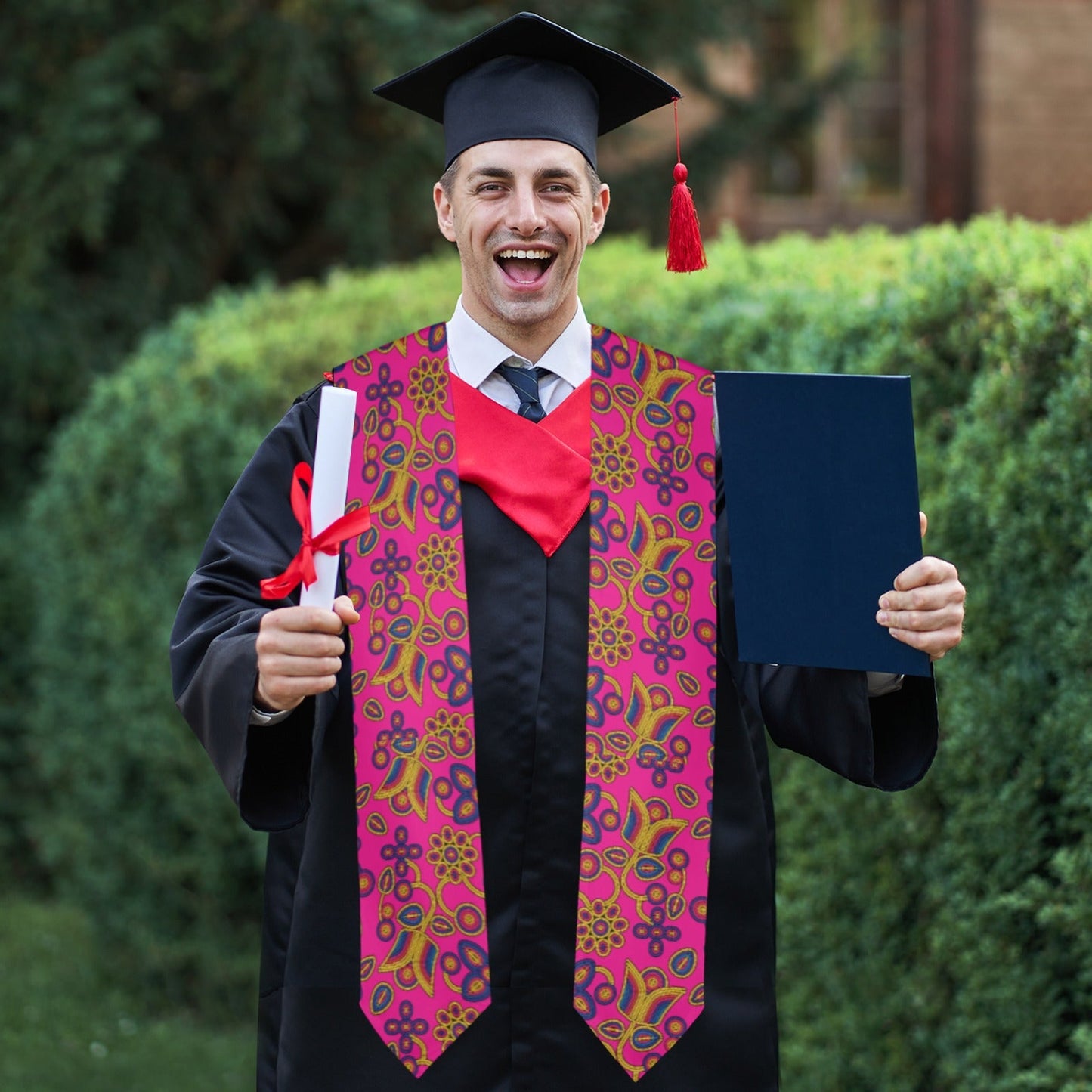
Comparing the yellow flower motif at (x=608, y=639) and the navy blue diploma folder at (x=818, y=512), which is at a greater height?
the navy blue diploma folder at (x=818, y=512)

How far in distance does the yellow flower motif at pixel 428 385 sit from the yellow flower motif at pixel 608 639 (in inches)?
16.4

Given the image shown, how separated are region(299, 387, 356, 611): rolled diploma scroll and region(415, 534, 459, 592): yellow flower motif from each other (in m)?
0.31

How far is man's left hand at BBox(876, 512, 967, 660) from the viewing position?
83.7 inches

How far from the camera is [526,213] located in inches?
94.2

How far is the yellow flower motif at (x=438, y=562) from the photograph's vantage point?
2404 millimetres

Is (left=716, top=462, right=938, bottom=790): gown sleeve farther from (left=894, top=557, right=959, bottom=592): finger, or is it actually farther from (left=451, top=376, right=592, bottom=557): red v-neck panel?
(left=451, top=376, right=592, bottom=557): red v-neck panel

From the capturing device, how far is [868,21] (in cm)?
1155

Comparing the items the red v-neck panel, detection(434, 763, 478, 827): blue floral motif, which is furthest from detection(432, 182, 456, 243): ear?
detection(434, 763, 478, 827): blue floral motif

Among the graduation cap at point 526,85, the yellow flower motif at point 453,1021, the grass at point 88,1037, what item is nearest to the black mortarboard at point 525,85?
the graduation cap at point 526,85

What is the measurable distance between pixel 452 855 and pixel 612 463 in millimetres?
649

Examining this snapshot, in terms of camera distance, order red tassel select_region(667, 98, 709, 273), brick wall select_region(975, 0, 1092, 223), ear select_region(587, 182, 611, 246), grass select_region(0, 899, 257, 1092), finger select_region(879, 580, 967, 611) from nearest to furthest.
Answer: finger select_region(879, 580, 967, 611) < ear select_region(587, 182, 611, 246) < red tassel select_region(667, 98, 709, 273) < grass select_region(0, 899, 257, 1092) < brick wall select_region(975, 0, 1092, 223)

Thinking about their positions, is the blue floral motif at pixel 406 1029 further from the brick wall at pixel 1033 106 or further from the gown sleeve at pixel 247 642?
the brick wall at pixel 1033 106

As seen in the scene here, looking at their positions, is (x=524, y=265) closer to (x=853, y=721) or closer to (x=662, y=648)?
(x=662, y=648)

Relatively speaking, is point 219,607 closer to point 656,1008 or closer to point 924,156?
point 656,1008
